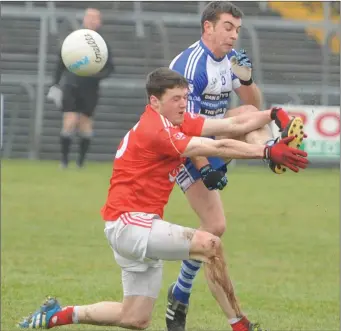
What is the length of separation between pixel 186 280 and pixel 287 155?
200 cm

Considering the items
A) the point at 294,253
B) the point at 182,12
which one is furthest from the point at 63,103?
the point at 294,253

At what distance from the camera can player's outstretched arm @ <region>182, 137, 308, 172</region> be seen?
22.1 feet

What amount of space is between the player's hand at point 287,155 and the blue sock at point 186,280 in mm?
1841

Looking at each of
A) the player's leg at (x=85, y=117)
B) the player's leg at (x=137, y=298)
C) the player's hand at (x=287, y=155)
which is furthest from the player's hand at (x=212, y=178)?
the player's leg at (x=85, y=117)

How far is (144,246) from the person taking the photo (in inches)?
285

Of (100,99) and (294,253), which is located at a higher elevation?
(100,99)

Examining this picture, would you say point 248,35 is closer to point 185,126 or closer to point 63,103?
point 63,103

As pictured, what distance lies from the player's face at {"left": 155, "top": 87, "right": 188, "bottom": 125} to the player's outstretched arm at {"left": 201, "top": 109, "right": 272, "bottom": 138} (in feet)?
1.40

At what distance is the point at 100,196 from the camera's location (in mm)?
16703

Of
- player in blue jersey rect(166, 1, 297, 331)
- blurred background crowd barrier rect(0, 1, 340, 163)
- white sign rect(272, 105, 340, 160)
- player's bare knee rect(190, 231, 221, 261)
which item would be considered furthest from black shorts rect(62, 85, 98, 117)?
player's bare knee rect(190, 231, 221, 261)

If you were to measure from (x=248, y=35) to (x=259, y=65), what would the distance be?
629 millimetres

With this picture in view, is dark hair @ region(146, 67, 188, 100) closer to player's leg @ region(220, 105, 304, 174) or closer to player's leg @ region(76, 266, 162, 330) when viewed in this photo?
player's leg @ region(220, 105, 304, 174)

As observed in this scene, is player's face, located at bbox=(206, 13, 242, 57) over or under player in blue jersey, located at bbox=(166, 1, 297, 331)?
over

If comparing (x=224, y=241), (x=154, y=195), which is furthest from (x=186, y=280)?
(x=224, y=241)
